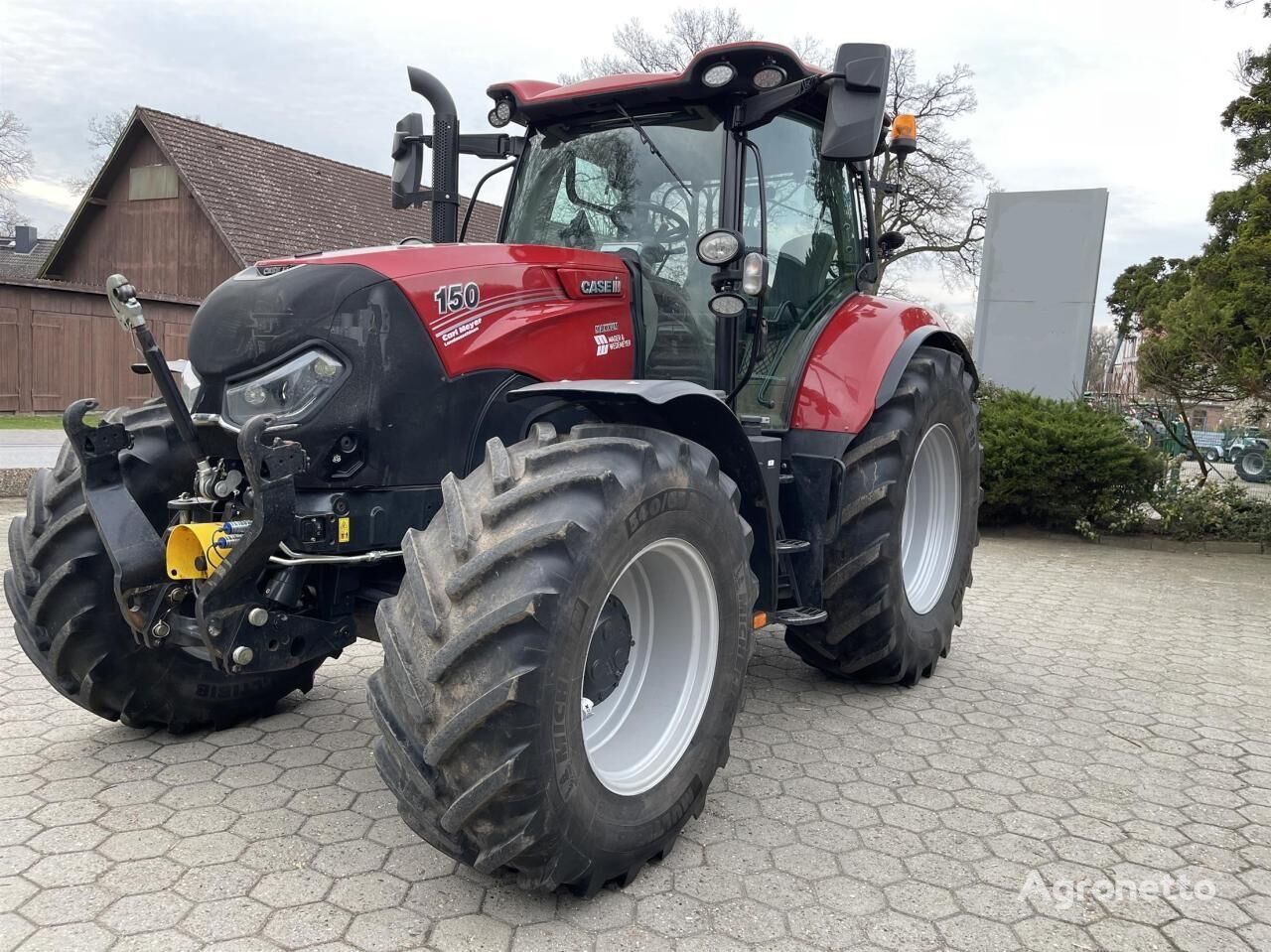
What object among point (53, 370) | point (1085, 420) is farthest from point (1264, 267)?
point (53, 370)

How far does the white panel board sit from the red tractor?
9711mm

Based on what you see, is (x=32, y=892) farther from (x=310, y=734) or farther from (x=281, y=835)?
(x=310, y=734)

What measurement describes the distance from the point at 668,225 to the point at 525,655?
2005 mm

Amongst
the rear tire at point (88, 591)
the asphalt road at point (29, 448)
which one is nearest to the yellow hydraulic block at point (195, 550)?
the rear tire at point (88, 591)

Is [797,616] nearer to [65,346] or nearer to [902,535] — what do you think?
[902,535]

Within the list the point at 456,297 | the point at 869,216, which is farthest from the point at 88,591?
the point at 869,216

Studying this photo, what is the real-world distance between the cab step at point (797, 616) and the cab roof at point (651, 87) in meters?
1.85

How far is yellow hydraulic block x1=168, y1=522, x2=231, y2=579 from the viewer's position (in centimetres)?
267

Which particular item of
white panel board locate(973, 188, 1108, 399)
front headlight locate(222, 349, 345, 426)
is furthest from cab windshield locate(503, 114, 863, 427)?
white panel board locate(973, 188, 1108, 399)

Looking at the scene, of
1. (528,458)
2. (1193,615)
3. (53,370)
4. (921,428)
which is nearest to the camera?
(528,458)

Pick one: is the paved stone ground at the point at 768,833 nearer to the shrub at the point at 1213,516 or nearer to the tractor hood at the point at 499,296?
the tractor hood at the point at 499,296

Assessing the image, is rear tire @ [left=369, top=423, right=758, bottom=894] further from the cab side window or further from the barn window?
the barn window

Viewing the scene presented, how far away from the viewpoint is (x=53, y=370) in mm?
18703

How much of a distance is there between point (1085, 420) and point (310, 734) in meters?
8.20
